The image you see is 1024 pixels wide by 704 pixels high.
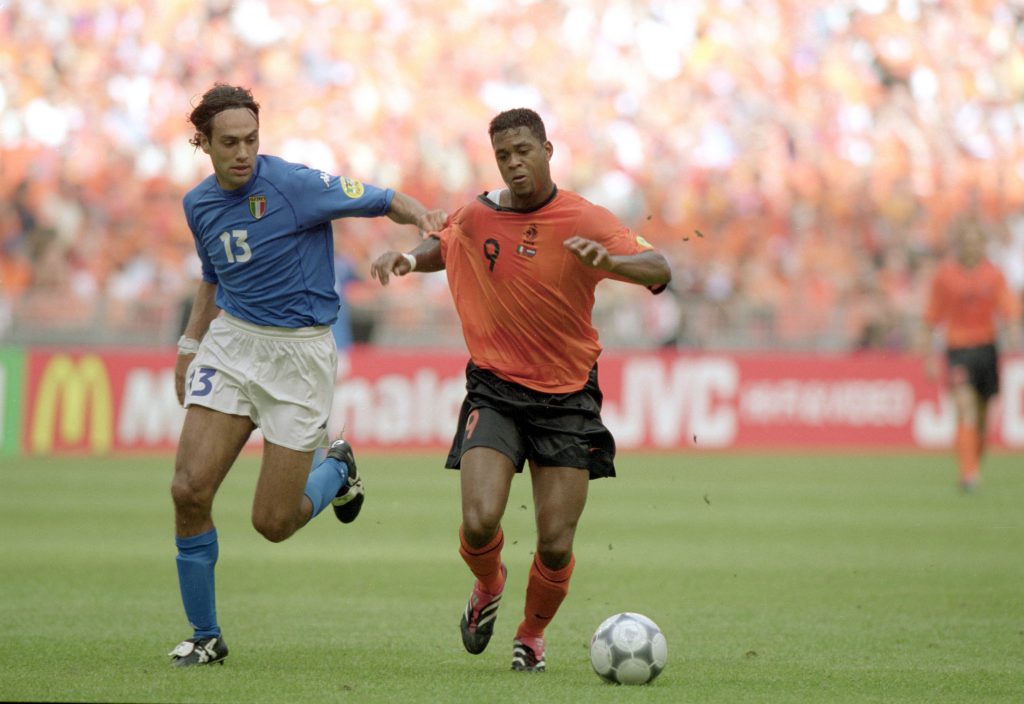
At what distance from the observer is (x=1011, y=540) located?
40.1 feet

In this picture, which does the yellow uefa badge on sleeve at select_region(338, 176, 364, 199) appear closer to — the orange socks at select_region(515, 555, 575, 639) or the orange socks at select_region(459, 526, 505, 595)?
the orange socks at select_region(459, 526, 505, 595)

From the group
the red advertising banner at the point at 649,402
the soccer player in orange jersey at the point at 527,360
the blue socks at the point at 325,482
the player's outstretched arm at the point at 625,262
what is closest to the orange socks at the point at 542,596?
the soccer player in orange jersey at the point at 527,360

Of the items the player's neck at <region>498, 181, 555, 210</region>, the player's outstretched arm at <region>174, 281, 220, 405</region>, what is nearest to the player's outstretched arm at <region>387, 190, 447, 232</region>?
the player's neck at <region>498, 181, 555, 210</region>

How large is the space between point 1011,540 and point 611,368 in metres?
9.89

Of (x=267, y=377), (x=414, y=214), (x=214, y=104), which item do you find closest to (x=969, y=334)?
(x=414, y=214)

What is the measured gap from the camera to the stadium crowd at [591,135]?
76.1ft

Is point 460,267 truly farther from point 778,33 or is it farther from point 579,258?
point 778,33

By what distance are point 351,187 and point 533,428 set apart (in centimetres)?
137

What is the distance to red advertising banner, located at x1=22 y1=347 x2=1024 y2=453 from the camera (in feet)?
65.3

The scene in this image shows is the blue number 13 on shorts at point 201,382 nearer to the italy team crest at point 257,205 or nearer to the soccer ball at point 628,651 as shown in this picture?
the italy team crest at point 257,205

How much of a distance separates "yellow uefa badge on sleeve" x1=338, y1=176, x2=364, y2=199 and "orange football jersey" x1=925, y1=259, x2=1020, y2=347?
10697mm

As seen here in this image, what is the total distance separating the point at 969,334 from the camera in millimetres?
16562

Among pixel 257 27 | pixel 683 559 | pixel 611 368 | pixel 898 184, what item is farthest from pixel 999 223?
pixel 683 559

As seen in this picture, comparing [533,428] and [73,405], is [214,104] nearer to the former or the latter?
[533,428]
